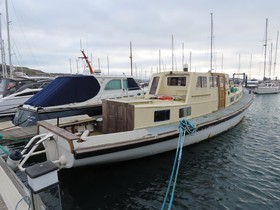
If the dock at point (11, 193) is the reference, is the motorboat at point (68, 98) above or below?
above

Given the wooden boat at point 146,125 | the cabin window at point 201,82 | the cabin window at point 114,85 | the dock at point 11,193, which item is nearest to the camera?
the dock at point 11,193

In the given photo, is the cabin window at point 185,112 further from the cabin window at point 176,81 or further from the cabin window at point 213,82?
the cabin window at point 213,82

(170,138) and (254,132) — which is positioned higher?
(170,138)

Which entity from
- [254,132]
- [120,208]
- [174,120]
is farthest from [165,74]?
[120,208]

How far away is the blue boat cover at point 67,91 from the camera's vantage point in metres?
9.98

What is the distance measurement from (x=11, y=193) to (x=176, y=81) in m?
7.69

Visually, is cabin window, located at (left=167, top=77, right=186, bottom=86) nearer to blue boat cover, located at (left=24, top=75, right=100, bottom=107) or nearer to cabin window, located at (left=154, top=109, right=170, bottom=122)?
cabin window, located at (left=154, top=109, right=170, bottom=122)

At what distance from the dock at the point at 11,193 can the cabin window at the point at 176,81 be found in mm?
7242

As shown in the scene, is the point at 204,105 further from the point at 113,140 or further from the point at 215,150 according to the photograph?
the point at 113,140

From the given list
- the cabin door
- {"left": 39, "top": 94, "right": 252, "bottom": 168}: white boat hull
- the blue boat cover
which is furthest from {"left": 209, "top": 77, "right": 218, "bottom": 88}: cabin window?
the blue boat cover

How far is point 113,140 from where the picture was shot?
6262mm

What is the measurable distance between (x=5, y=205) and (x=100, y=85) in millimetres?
8325

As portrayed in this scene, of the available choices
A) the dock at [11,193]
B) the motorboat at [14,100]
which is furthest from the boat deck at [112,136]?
the motorboat at [14,100]

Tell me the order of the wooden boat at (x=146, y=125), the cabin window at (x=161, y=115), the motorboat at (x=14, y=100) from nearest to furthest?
the wooden boat at (x=146, y=125) → the cabin window at (x=161, y=115) → the motorboat at (x=14, y=100)
